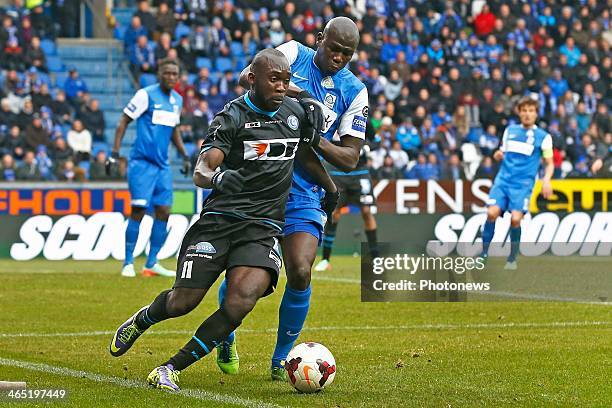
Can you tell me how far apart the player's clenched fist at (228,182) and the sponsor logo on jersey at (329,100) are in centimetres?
154

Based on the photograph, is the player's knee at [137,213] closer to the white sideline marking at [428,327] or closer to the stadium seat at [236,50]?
the white sideline marking at [428,327]

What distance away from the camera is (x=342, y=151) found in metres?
7.83

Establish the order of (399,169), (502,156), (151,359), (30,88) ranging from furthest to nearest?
(30,88)
(399,169)
(502,156)
(151,359)

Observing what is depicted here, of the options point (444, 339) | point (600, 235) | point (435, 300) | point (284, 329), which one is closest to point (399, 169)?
point (600, 235)

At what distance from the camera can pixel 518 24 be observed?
31125 mm

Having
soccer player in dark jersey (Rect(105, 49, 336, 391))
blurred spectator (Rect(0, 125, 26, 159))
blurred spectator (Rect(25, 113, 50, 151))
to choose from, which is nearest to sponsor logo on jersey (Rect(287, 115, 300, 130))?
soccer player in dark jersey (Rect(105, 49, 336, 391))

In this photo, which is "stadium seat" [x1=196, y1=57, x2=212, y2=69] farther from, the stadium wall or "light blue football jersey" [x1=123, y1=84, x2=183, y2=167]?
"light blue football jersey" [x1=123, y1=84, x2=183, y2=167]

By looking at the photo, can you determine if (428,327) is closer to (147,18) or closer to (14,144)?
(14,144)

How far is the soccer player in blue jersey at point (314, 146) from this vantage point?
772 centimetres

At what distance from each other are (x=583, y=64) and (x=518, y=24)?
200 centimetres

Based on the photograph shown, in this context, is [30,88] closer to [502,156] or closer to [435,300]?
[502,156]

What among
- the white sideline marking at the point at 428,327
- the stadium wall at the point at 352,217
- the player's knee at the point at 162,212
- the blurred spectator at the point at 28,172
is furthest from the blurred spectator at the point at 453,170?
the white sideline marking at the point at 428,327

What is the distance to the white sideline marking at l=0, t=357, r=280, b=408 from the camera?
6.86 meters

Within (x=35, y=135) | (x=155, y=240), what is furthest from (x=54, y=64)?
(x=155, y=240)
